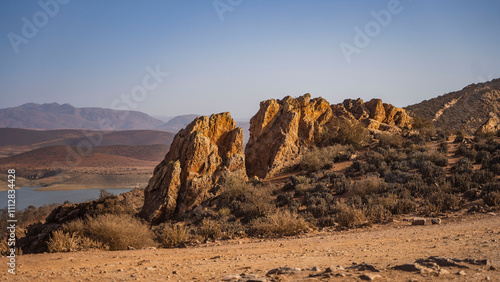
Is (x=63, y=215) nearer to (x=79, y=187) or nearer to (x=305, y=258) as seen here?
(x=305, y=258)

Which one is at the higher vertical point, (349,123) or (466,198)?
(349,123)

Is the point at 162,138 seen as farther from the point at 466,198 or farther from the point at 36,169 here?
the point at 466,198

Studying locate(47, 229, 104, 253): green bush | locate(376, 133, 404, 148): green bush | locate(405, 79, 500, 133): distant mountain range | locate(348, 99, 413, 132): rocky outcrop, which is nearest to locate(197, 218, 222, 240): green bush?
locate(47, 229, 104, 253): green bush

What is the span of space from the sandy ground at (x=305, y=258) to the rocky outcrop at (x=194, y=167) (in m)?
4.90

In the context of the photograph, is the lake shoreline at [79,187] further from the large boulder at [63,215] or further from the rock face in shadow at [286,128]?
the large boulder at [63,215]

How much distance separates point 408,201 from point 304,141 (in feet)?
29.0

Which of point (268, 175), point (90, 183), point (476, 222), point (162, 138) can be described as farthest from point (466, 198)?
point (162, 138)

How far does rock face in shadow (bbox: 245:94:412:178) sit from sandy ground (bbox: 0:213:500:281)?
8.98m

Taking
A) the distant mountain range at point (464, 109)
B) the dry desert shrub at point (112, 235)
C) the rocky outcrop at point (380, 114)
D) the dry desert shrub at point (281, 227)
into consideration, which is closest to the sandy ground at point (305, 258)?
the dry desert shrub at point (281, 227)

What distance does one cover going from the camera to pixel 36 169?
52438 millimetres

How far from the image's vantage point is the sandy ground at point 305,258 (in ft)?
14.4

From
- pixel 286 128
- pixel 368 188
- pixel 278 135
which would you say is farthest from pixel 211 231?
pixel 286 128

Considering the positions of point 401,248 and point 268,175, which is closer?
point 401,248

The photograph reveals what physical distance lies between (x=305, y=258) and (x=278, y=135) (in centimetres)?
1201
